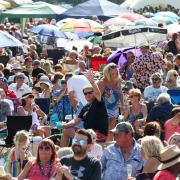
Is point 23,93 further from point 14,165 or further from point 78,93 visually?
point 14,165

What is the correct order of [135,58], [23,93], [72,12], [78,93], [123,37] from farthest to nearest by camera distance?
1. [72,12]
2. [123,37]
3. [135,58]
4. [23,93]
5. [78,93]

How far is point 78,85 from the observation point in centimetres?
1622

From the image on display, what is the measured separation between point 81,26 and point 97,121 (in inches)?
800

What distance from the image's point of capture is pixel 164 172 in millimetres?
8883

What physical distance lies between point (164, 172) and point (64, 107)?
316 inches

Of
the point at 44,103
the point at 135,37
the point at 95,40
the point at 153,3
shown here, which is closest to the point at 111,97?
the point at 44,103

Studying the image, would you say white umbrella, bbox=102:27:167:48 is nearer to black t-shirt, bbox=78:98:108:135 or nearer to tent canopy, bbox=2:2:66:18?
tent canopy, bbox=2:2:66:18

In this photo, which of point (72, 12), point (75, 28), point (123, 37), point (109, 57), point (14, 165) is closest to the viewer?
point (14, 165)

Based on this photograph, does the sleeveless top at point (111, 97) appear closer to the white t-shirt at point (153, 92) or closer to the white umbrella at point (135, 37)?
the white t-shirt at point (153, 92)

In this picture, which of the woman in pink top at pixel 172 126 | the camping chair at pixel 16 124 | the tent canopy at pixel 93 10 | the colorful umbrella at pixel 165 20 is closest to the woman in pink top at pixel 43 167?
the woman in pink top at pixel 172 126

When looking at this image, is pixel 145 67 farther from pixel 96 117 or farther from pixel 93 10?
pixel 93 10

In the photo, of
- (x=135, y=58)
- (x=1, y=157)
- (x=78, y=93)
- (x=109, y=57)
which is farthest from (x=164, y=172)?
(x=109, y=57)

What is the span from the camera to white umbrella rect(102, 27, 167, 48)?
25.7 m

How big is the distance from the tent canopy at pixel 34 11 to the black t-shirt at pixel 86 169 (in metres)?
26.7
